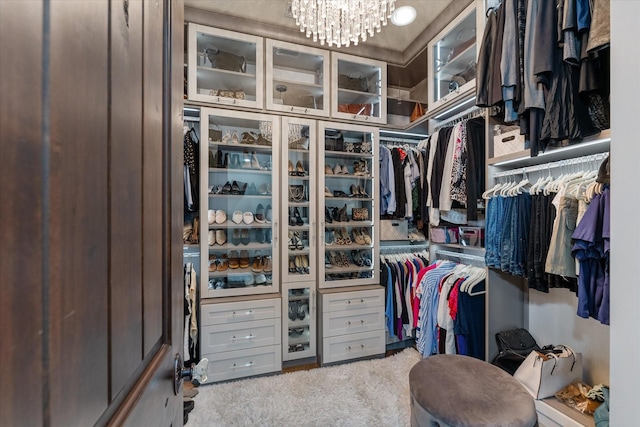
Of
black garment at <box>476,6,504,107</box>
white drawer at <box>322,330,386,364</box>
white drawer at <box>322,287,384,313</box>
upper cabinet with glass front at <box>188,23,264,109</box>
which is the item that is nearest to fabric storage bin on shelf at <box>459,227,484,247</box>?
white drawer at <box>322,287,384,313</box>

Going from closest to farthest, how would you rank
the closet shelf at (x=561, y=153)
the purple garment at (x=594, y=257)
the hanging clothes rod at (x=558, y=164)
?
the purple garment at (x=594, y=257) → the closet shelf at (x=561, y=153) → the hanging clothes rod at (x=558, y=164)

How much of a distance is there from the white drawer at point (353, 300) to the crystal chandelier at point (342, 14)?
1991mm

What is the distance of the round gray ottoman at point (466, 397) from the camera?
1.02 m

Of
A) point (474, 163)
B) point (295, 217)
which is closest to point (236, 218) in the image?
point (295, 217)

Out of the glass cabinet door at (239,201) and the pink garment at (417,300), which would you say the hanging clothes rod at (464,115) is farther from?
the glass cabinet door at (239,201)

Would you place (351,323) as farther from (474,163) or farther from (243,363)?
(474,163)

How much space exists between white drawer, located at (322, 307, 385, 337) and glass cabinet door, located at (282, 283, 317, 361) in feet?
0.47

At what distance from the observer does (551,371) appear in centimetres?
158

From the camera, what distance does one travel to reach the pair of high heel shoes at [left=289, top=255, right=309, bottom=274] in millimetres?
2570

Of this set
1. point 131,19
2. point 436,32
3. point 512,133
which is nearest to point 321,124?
point 436,32

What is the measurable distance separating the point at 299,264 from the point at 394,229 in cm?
104

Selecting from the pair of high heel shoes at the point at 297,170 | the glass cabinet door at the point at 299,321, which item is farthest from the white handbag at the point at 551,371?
the pair of high heel shoes at the point at 297,170

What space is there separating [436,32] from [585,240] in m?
2.04

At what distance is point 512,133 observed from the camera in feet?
5.91
